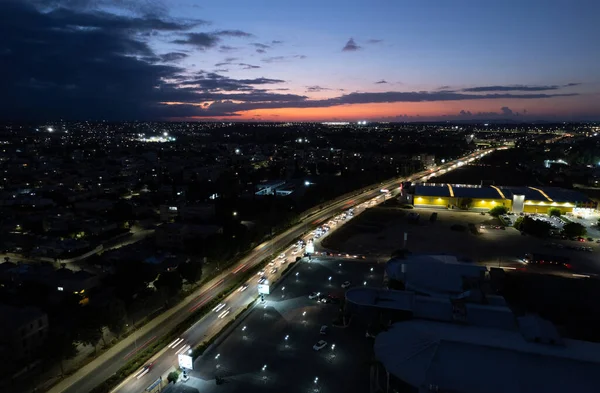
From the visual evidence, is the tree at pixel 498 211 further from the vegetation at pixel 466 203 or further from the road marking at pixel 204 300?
the road marking at pixel 204 300

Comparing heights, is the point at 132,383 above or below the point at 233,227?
below

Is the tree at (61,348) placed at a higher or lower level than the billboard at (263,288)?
higher

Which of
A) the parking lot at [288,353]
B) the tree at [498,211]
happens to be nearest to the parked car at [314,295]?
the parking lot at [288,353]

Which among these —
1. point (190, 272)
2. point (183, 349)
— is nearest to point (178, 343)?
point (183, 349)

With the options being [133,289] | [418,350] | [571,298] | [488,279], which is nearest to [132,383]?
[133,289]

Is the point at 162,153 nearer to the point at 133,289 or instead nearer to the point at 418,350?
the point at 133,289

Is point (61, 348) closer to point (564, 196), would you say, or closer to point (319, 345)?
point (319, 345)
